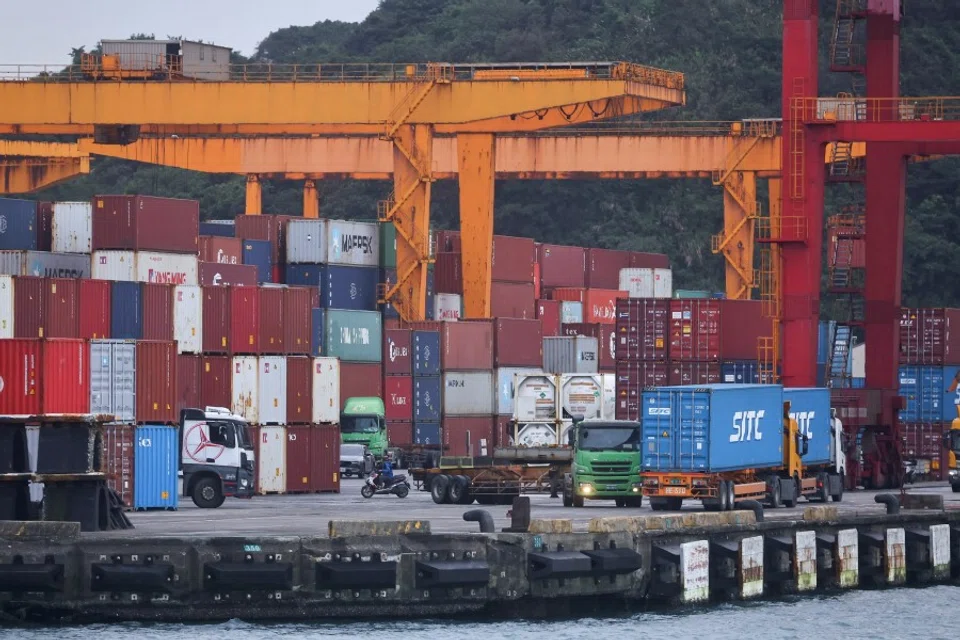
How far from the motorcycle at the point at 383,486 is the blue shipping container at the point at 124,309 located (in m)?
7.14

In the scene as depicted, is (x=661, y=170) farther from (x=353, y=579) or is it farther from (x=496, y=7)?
(x=496, y=7)

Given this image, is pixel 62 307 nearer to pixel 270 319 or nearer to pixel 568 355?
pixel 270 319

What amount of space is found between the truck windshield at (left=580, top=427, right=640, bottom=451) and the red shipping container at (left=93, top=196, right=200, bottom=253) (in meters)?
19.4

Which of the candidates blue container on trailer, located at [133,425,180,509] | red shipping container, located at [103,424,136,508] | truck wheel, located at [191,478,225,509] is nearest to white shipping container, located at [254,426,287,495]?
truck wheel, located at [191,478,225,509]

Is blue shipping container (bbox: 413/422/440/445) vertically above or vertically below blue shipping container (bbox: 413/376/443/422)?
below

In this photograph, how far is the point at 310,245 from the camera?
72.1 meters

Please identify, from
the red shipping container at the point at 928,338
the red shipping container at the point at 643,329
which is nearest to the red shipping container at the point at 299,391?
the red shipping container at the point at 643,329

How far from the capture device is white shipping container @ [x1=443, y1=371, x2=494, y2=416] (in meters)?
69.8

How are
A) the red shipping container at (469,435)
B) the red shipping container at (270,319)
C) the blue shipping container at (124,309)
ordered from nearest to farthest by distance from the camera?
the blue shipping container at (124,309), the red shipping container at (270,319), the red shipping container at (469,435)

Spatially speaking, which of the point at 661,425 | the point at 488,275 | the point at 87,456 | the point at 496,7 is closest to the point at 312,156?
the point at 488,275

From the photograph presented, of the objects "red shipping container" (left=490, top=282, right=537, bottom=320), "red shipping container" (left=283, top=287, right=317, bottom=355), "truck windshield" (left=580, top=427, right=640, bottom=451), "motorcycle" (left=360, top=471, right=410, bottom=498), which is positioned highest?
"red shipping container" (left=490, top=282, right=537, bottom=320)

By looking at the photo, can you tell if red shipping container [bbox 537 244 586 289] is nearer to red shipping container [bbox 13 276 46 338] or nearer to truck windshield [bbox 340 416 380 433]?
truck windshield [bbox 340 416 380 433]

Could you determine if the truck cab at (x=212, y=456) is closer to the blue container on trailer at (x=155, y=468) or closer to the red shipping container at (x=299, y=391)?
the blue container on trailer at (x=155, y=468)

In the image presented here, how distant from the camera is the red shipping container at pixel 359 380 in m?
70.2
